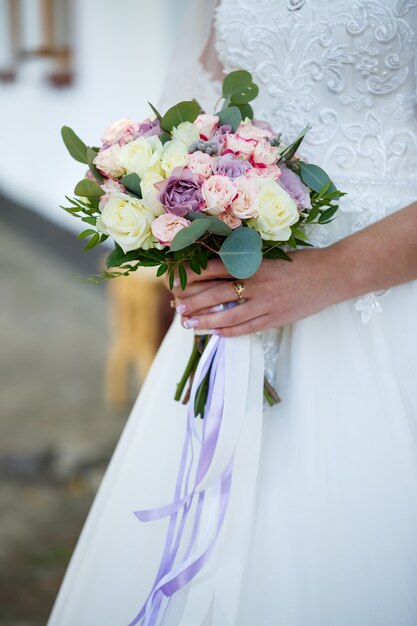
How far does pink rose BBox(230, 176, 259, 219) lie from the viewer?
3.44 ft

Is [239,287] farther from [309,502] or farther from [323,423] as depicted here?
[309,502]

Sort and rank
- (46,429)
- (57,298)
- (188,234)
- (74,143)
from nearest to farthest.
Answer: (188,234)
(74,143)
(46,429)
(57,298)

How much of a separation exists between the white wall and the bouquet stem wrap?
319cm

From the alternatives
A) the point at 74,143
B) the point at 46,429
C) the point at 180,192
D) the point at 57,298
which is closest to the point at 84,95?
the point at 57,298

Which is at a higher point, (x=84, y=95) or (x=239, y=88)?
(x=239, y=88)

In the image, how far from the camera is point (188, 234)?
3.34 feet

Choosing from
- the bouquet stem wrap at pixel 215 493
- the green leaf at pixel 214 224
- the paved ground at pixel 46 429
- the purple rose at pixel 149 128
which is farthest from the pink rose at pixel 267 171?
the paved ground at pixel 46 429

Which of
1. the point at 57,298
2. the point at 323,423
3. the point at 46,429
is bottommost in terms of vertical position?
the point at 57,298

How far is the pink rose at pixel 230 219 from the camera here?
1075 mm

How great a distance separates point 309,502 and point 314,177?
0.57 metres

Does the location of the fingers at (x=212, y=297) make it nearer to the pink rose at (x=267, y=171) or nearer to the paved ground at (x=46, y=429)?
the pink rose at (x=267, y=171)

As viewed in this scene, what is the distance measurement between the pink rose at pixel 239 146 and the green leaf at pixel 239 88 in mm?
146

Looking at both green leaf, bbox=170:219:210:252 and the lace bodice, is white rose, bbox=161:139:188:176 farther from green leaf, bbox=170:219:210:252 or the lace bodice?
the lace bodice

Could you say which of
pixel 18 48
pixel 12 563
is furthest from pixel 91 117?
pixel 12 563
